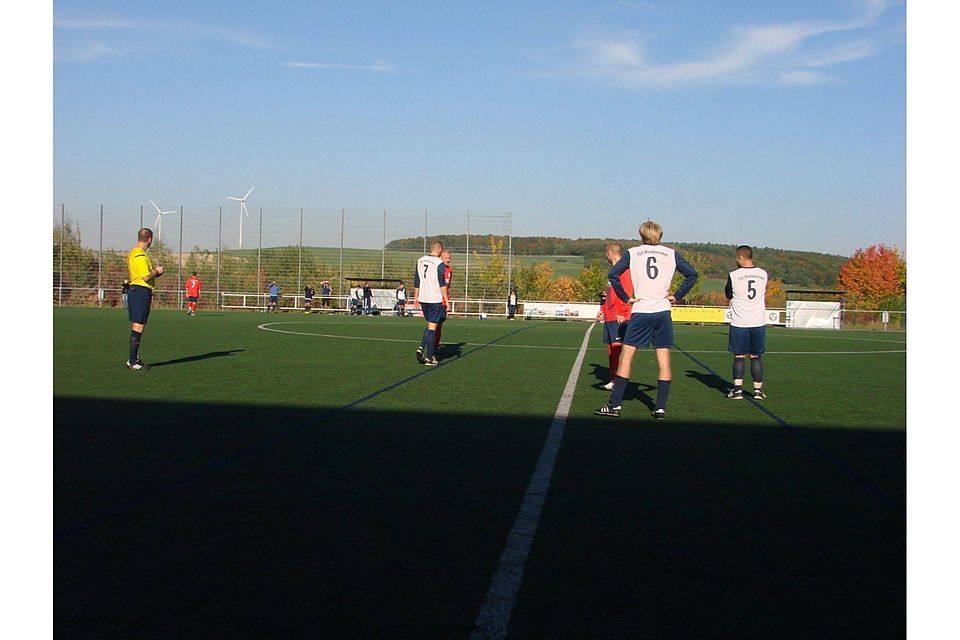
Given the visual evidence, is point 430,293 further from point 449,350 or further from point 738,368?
point 738,368

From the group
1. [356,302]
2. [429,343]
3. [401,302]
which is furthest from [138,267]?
[356,302]

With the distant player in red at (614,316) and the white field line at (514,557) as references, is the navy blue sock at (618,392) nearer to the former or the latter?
the white field line at (514,557)

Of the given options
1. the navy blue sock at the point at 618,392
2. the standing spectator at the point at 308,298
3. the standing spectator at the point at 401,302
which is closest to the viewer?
the navy blue sock at the point at 618,392

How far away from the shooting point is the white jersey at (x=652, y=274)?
381 inches

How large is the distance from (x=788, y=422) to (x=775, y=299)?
98.2 metres

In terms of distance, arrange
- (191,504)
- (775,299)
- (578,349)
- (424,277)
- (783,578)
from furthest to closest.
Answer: (775,299) < (578,349) < (424,277) < (191,504) < (783,578)

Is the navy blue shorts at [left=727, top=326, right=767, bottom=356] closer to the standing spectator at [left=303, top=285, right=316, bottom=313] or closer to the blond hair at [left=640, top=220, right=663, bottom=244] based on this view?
the blond hair at [left=640, top=220, right=663, bottom=244]

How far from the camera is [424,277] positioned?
16094 millimetres

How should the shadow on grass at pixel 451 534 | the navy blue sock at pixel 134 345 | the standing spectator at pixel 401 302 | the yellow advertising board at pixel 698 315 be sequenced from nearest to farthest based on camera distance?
the shadow on grass at pixel 451 534 → the navy blue sock at pixel 134 345 → the standing spectator at pixel 401 302 → the yellow advertising board at pixel 698 315

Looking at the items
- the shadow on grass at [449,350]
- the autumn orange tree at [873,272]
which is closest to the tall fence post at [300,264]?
the shadow on grass at [449,350]

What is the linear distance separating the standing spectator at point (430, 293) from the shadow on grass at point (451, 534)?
7.52 meters
